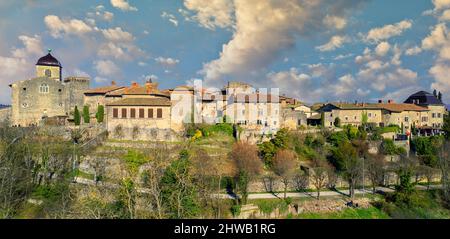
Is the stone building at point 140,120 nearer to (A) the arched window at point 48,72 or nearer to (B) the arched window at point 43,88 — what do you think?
(B) the arched window at point 43,88

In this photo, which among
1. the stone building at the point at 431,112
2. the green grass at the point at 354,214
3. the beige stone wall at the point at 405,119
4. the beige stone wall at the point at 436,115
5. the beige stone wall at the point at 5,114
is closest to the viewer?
the green grass at the point at 354,214

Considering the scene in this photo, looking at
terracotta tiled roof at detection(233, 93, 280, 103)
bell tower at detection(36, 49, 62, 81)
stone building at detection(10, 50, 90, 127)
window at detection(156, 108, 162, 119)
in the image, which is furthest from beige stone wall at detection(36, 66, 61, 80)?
terracotta tiled roof at detection(233, 93, 280, 103)

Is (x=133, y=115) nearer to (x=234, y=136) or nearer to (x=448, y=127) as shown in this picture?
(x=234, y=136)

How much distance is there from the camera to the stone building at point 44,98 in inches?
1702

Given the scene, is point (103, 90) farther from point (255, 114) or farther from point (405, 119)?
point (405, 119)

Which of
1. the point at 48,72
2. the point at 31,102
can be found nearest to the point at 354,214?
the point at 31,102

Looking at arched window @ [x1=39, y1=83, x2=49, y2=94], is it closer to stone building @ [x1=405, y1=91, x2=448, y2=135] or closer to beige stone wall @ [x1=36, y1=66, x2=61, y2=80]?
beige stone wall @ [x1=36, y1=66, x2=61, y2=80]

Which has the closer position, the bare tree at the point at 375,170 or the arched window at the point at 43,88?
the bare tree at the point at 375,170

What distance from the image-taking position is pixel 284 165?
3116 cm

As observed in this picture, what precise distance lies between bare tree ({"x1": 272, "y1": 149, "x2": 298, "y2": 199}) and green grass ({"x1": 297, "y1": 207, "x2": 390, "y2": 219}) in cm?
418

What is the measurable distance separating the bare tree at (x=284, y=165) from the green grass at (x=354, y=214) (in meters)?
4.18

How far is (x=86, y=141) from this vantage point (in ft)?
114

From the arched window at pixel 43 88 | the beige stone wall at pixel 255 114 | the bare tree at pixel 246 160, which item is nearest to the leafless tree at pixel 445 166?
the bare tree at pixel 246 160
